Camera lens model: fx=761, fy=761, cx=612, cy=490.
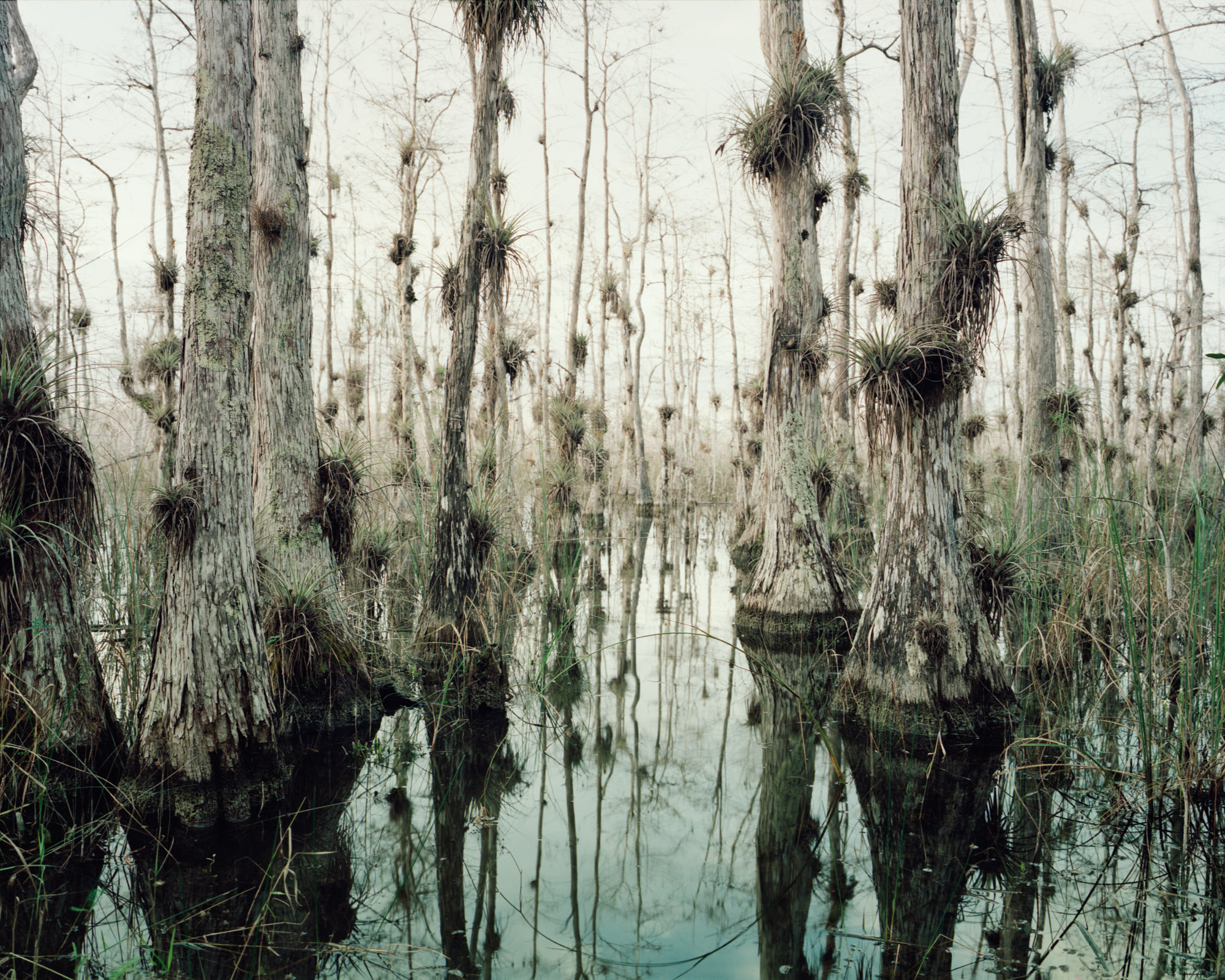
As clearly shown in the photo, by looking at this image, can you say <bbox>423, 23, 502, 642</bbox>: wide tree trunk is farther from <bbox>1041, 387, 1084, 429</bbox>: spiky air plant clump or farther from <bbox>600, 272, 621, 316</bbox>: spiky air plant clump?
<bbox>600, 272, 621, 316</bbox>: spiky air plant clump

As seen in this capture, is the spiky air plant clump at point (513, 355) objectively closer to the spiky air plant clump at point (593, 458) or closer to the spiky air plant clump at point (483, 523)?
the spiky air plant clump at point (483, 523)

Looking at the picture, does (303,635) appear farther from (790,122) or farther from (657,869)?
(790,122)

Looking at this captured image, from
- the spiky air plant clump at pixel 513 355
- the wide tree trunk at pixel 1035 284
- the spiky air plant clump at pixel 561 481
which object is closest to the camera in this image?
the wide tree trunk at pixel 1035 284

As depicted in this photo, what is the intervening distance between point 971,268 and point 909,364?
0.76 metres

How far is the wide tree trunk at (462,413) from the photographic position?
6254 mm

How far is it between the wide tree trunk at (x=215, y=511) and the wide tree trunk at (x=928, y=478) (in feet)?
13.3

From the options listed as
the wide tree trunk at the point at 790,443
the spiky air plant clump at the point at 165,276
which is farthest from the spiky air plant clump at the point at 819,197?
the spiky air plant clump at the point at 165,276

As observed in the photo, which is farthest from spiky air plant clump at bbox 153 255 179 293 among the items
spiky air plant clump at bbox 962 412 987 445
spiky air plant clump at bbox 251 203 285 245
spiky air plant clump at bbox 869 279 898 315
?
spiky air plant clump at bbox 962 412 987 445

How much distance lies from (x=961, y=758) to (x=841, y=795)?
93 cm

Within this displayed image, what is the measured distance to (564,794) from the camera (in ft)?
15.3

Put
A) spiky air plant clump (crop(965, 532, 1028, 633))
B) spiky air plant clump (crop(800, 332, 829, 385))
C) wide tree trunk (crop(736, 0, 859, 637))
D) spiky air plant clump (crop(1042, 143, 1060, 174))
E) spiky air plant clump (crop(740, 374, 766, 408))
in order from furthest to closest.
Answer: spiky air plant clump (crop(740, 374, 766, 408)), spiky air plant clump (crop(1042, 143, 1060, 174)), spiky air plant clump (crop(800, 332, 829, 385)), wide tree trunk (crop(736, 0, 859, 637)), spiky air plant clump (crop(965, 532, 1028, 633))

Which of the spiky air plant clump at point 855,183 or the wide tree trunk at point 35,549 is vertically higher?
the spiky air plant clump at point 855,183

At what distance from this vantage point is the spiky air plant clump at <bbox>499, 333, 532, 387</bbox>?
34.6 feet

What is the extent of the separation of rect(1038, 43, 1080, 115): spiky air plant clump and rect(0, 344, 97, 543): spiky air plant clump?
11.6m
